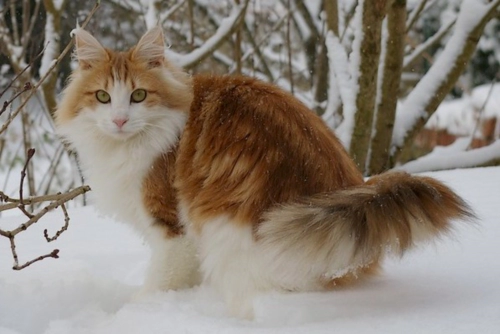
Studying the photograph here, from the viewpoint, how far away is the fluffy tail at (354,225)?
1847mm

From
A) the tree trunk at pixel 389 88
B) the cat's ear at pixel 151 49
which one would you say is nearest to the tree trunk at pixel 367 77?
the tree trunk at pixel 389 88

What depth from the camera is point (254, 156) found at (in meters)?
2.10

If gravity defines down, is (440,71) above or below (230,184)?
above

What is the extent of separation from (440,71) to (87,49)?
249 cm

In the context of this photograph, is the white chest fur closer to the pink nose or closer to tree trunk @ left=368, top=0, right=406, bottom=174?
the pink nose

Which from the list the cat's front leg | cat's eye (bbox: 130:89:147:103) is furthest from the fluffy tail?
cat's eye (bbox: 130:89:147:103)

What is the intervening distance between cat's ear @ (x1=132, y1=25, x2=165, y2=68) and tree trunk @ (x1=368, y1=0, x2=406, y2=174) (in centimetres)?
169

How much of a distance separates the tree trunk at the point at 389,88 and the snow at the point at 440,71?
179 mm

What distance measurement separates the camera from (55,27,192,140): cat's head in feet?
7.61

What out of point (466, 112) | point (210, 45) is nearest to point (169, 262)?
point (210, 45)

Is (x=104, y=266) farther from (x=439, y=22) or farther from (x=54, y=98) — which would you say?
(x=439, y=22)

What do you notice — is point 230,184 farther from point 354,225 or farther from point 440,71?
point 440,71

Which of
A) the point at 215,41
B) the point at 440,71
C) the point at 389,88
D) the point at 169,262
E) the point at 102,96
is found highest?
the point at 215,41

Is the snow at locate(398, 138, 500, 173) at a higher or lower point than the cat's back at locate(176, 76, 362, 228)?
lower
